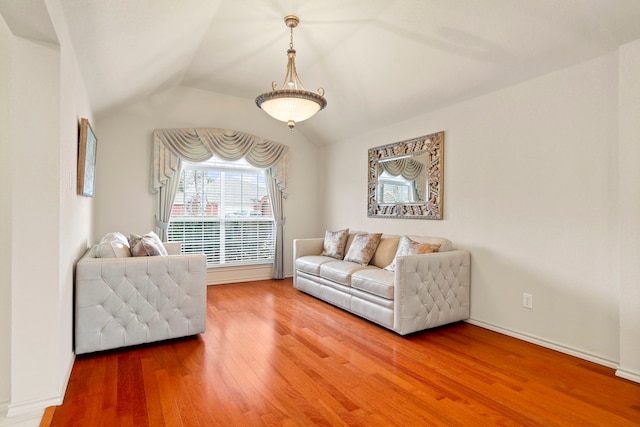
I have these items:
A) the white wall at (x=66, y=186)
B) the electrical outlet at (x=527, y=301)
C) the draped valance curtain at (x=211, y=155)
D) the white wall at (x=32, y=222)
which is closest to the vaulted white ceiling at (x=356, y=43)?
the white wall at (x=66, y=186)

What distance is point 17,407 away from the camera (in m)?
→ 1.85

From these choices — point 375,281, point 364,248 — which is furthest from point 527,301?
point 364,248

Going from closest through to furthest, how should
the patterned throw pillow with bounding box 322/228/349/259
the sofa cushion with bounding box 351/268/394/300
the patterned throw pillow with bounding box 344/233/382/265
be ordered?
the sofa cushion with bounding box 351/268/394/300 < the patterned throw pillow with bounding box 344/233/382/265 < the patterned throw pillow with bounding box 322/228/349/259

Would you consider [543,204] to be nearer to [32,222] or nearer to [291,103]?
[291,103]

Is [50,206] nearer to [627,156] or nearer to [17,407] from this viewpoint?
[17,407]

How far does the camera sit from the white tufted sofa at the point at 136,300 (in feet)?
8.38

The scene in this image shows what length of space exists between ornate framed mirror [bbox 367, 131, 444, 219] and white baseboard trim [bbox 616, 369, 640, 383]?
1.96 meters

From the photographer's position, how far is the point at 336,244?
4711 millimetres

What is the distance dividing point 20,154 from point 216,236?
137 inches

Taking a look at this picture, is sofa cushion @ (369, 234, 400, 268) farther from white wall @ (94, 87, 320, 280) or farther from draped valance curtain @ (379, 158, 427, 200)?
white wall @ (94, 87, 320, 280)

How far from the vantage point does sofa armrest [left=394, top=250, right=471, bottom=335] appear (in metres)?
3.09

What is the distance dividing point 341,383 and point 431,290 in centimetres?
141

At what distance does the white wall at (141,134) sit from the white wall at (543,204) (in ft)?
9.76

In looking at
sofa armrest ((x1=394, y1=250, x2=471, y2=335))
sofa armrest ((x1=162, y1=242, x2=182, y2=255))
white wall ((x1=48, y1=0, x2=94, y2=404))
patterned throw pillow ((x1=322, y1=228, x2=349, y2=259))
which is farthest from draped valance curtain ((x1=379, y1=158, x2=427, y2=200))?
white wall ((x1=48, y1=0, x2=94, y2=404))
